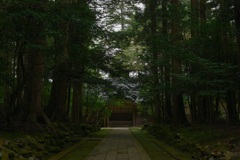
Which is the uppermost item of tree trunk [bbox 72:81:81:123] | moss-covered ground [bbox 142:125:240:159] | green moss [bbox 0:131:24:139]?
tree trunk [bbox 72:81:81:123]

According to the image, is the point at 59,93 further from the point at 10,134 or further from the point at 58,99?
the point at 10,134

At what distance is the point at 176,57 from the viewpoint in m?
9.05

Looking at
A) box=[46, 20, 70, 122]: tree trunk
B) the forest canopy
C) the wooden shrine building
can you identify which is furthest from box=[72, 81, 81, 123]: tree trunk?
the wooden shrine building

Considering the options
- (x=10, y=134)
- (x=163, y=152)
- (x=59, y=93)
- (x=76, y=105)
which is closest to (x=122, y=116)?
(x=76, y=105)

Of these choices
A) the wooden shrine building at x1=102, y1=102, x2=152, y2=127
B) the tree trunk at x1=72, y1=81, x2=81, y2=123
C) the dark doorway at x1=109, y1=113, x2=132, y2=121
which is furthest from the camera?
the dark doorway at x1=109, y1=113, x2=132, y2=121

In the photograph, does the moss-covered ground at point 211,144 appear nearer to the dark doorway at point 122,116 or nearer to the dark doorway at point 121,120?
the dark doorway at point 121,120

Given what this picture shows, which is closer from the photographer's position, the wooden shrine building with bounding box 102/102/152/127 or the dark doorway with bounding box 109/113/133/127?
the wooden shrine building with bounding box 102/102/152/127

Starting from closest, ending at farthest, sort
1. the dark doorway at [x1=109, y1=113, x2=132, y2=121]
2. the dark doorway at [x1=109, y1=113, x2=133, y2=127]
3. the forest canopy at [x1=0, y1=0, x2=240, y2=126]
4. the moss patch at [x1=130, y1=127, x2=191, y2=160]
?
the moss patch at [x1=130, y1=127, x2=191, y2=160] < the forest canopy at [x1=0, y1=0, x2=240, y2=126] < the dark doorway at [x1=109, y1=113, x2=133, y2=127] < the dark doorway at [x1=109, y1=113, x2=132, y2=121]

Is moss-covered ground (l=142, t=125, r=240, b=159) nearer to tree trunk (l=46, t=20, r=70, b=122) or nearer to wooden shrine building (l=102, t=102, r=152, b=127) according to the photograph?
tree trunk (l=46, t=20, r=70, b=122)

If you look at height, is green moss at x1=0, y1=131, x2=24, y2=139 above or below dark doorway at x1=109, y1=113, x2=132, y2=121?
above

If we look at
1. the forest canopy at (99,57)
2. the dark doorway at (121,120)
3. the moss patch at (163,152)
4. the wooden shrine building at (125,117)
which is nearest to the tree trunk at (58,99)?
the forest canopy at (99,57)

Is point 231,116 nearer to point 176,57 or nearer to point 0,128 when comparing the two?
point 176,57

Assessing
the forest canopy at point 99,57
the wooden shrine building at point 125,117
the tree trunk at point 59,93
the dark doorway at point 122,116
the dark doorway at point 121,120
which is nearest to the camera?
the forest canopy at point 99,57

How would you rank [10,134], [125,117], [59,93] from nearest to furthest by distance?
[10,134]
[59,93]
[125,117]
